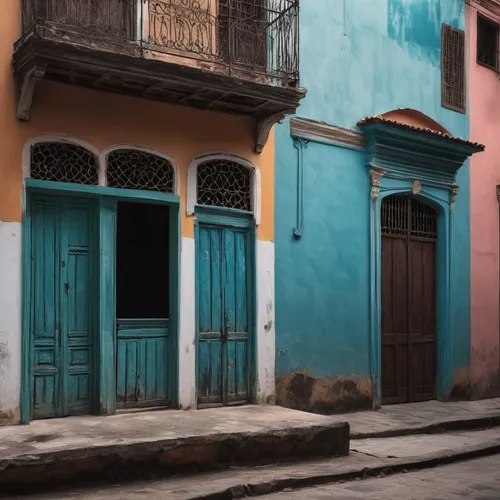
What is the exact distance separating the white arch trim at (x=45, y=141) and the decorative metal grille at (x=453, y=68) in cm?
642

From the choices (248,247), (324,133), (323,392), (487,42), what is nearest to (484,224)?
(487,42)

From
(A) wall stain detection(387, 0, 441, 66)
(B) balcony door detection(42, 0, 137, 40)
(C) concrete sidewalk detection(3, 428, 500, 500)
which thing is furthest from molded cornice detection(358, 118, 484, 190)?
(C) concrete sidewalk detection(3, 428, 500, 500)

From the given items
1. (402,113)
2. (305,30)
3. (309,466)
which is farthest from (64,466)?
(402,113)

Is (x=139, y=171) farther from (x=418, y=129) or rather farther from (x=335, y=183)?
(x=418, y=129)

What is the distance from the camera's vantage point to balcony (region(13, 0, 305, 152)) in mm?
7359

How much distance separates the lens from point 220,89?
823 centimetres

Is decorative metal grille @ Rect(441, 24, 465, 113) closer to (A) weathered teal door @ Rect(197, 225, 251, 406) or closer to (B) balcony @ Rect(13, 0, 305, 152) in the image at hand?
(B) balcony @ Rect(13, 0, 305, 152)

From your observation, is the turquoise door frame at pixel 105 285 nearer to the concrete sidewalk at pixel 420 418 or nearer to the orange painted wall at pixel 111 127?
the orange painted wall at pixel 111 127

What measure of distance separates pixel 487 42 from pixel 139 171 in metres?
7.70

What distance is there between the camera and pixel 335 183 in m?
10.4

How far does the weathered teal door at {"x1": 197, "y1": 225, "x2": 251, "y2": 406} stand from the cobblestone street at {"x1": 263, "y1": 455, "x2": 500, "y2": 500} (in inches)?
96.6

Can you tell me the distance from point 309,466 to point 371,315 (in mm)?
3745

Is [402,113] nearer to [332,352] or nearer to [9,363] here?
[332,352]

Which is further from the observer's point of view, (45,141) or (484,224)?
(484,224)
